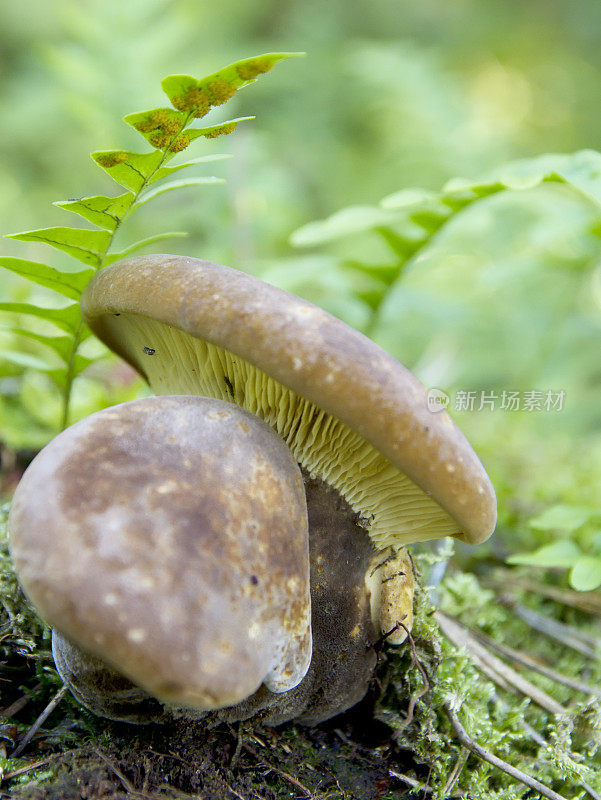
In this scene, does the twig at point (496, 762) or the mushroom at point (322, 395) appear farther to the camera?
the twig at point (496, 762)

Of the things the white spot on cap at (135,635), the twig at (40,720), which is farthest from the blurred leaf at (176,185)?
the twig at (40,720)

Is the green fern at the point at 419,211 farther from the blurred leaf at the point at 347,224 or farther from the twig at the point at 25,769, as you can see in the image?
the twig at the point at 25,769

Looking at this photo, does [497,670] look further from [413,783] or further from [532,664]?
[413,783]

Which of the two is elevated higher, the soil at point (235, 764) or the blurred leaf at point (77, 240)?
the blurred leaf at point (77, 240)

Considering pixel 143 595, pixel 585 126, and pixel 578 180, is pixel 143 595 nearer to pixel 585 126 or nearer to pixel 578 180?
pixel 578 180

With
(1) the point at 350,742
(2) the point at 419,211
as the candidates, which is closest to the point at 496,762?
(1) the point at 350,742

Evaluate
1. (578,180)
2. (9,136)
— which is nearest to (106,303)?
(578,180)

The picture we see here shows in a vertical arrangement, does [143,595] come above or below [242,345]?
below
